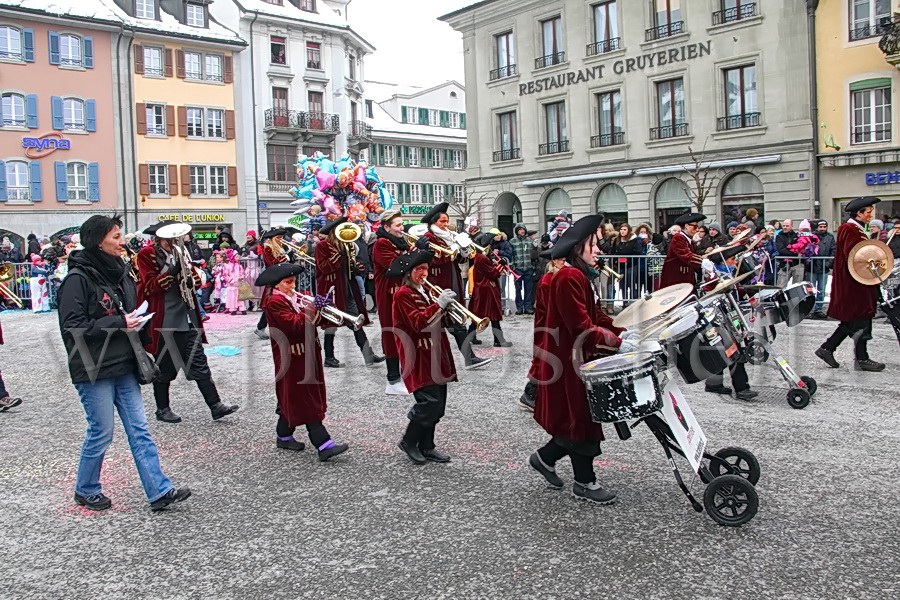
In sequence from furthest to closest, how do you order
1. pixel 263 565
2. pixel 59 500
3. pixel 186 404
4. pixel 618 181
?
1. pixel 618 181
2. pixel 186 404
3. pixel 59 500
4. pixel 263 565

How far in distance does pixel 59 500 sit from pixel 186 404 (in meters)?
2.87

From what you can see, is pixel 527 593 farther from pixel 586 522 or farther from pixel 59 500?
pixel 59 500

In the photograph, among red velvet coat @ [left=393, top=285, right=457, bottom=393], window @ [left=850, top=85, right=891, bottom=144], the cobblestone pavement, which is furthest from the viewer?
window @ [left=850, top=85, right=891, bottom=144]

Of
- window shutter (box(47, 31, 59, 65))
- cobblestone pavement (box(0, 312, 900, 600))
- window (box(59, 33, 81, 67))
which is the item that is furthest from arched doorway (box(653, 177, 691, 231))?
window shutter (box(47, 31, 59, 65))

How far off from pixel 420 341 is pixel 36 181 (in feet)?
113

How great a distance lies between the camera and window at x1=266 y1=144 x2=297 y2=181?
43.2 meters

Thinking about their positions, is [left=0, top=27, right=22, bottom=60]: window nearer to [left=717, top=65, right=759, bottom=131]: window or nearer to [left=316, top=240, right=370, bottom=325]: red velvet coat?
[left=717, top=65, right=759, bottom=131]: window

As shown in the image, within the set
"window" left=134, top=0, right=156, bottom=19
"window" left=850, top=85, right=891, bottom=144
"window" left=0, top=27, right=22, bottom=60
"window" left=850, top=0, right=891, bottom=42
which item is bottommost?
"window" left=850, top=85, right=891, bottom=144

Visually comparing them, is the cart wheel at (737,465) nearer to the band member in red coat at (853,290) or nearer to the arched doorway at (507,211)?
the band member in red coat at (853,290)

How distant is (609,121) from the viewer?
30.2 metres

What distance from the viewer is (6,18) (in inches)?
1329

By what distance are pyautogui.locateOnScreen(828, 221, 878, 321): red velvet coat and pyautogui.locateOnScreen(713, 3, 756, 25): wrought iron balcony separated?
1992 cm

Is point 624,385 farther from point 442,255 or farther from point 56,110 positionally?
point 56,110

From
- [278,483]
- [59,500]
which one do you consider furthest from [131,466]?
[278,483]
